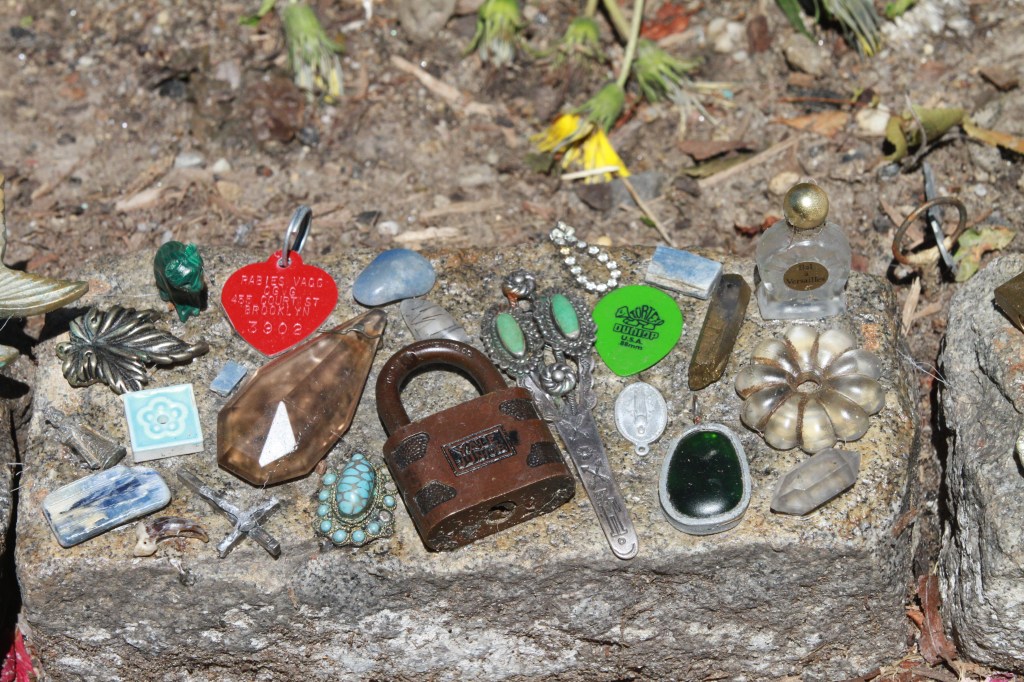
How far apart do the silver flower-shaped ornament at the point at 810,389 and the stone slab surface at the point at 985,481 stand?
324 millimetres

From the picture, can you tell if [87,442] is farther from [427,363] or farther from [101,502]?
[427,363]

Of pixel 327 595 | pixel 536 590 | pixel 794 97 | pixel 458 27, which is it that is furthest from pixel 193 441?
pixel 794 97

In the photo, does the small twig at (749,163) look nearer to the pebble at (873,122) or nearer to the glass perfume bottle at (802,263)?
the pebble at (873,122)

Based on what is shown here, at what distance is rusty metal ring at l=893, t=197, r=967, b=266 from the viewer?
3889 mm

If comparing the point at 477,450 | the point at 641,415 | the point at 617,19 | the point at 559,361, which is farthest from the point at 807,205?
the point at 617,19

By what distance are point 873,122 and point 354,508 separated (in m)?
2.95

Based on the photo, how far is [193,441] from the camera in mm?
3586

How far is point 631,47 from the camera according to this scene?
505 centimetres

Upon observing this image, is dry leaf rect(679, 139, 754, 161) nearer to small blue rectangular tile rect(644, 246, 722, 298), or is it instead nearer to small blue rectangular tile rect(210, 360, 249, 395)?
small blue rectangular tile rect(644, 246, 722, 298)

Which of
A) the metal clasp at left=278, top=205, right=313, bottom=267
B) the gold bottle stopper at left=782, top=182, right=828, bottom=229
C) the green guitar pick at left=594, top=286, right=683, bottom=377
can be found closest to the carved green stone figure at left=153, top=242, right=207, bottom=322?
the metal clasp at left=278, top=205, right=313, bottom=267

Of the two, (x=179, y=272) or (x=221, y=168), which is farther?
(x=221, y=168)

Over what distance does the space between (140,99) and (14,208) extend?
770 millimetres

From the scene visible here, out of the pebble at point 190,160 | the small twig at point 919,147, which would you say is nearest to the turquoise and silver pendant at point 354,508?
the pebble at point 190,160

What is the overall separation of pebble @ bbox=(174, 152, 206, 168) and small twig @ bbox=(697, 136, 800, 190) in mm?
2234
